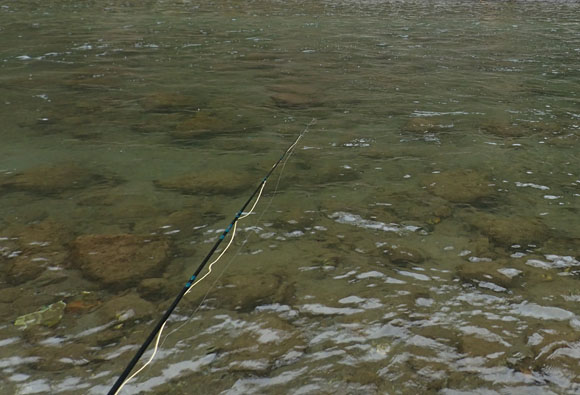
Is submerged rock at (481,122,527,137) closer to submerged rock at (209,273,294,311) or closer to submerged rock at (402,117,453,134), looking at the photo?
submerged rock at (402,117,453,134)

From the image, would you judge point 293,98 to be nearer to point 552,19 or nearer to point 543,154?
point 543,154

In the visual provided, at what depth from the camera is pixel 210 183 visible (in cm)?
620

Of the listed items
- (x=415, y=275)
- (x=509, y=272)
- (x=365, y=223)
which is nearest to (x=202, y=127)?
(x=365, y=223)

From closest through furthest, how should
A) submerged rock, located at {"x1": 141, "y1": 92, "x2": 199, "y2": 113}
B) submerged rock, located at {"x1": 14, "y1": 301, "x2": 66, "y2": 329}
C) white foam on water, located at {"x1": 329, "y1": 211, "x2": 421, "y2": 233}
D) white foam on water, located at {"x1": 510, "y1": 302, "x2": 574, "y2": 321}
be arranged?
1. submerged rock, located at {"x1": 14, "y1": 301, "x2": 66, "y2": 329}
2. white foam on water, located at {"x1": 510, "y1": 302, "x2": 574, "y2": 321}
3. white foam on water, located at {"x1": 329, "y1": 211, "x2": 421, "y2": 233}
4. submerged rock, located at {"x1": 141, "y1": 92, "x2": 199, "y2": 113}

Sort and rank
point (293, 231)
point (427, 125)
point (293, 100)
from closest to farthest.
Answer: point (293, 231) → point (427, 125) → point (293, 100)

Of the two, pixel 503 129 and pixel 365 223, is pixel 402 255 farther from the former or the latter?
pixel 503 129

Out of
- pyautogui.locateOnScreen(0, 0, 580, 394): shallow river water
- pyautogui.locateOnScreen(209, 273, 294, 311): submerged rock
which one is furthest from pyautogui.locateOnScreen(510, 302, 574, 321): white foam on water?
pyautogui.locateOnScreen(209, 273, 294, 311): submerged rock

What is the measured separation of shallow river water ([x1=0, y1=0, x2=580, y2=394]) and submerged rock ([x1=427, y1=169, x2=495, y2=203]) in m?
0.04

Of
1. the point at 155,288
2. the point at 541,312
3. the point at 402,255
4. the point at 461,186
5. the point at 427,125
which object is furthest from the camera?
the point at 427,125

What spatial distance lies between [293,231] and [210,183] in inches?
60.0

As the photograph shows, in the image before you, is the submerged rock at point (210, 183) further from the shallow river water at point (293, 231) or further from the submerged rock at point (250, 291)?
the submerged rock at point (250, 291)

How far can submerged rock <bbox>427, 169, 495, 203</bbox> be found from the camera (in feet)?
19.4

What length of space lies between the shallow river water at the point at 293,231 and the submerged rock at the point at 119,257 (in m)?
0.02

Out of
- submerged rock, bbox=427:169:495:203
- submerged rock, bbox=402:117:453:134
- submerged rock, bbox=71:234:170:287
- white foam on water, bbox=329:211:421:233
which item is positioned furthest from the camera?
submerged rock, bbox=402:117:453:134
